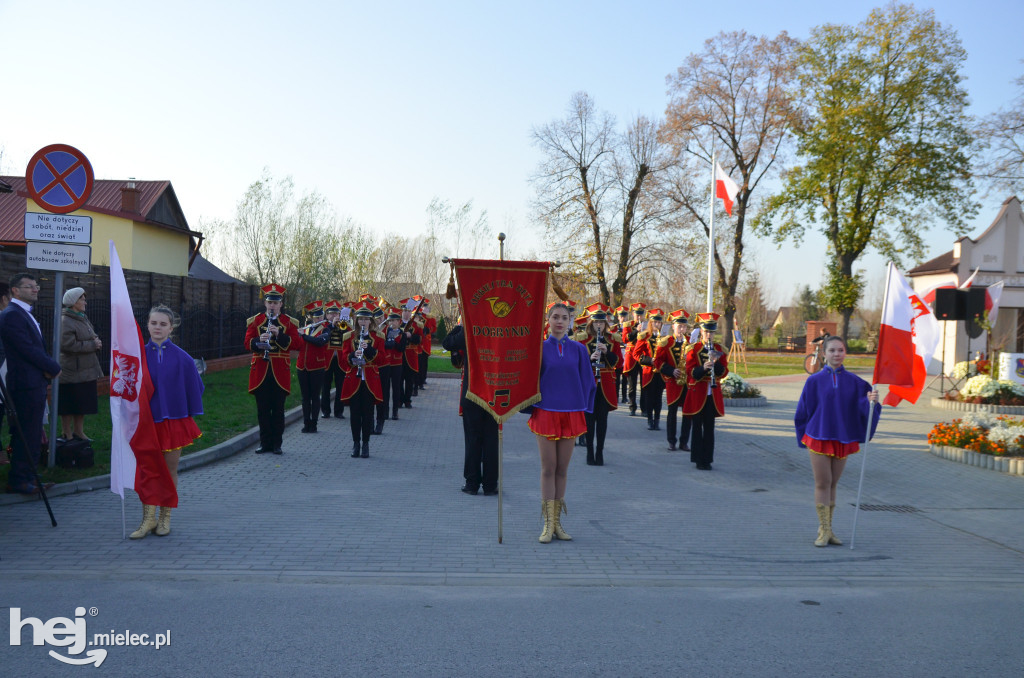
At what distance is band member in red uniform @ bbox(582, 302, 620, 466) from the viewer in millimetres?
11086

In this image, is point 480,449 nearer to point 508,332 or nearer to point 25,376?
point 508,332

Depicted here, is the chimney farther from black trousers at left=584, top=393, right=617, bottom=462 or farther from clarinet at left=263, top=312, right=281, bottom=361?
black trousers at left=584, top=393, right=617, bottom=462

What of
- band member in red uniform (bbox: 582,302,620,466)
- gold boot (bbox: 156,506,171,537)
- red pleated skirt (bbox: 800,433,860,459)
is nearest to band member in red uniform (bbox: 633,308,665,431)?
band member in red uniform (bbox: 582,302,620,466)

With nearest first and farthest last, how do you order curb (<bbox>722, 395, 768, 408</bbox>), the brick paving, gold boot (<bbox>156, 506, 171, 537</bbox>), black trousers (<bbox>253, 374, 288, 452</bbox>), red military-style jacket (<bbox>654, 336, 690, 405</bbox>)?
the brick paving < gold boot (<bbox>156, 506, 171, 537</bbox>) < black trousers (<bbox>253, 374, 288, 452</bbox>) < red military-style jacket (<bbox>654, 336, 690, 405</bbox>) < curb (<bbox>722, 395, 768, 408</bbox>)

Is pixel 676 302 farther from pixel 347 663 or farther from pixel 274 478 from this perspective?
pixel 347 663

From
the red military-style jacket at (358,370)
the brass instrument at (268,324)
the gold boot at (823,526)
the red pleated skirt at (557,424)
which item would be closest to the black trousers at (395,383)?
the red military-style jacket at (358,370)

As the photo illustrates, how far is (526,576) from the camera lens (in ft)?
19.5

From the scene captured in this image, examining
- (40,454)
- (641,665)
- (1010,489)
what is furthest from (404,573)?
(1010,489)

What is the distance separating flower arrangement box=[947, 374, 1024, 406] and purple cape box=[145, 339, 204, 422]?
18.6m

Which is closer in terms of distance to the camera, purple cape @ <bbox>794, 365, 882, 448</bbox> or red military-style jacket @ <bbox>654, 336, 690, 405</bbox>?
purple cape @ <bbox>794, 365, 882, 448</bbox>

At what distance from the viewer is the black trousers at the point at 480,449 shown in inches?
350

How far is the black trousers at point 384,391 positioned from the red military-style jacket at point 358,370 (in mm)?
1096

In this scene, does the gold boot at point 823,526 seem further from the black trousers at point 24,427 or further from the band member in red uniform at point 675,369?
the black trousers at point 24,427

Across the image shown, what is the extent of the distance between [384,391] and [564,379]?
7.90 meters
